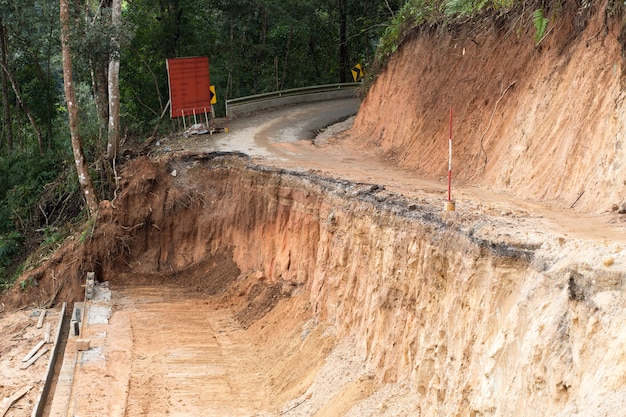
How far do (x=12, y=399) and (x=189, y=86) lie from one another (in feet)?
52.1

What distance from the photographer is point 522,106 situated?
667 inches

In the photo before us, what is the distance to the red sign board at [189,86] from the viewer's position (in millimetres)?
29031

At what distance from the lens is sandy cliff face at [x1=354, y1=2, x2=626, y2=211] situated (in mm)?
13508

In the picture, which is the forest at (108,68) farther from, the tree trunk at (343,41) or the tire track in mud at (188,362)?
the tire track in mud at (188,362)

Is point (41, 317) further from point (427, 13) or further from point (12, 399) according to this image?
point (427, 13)

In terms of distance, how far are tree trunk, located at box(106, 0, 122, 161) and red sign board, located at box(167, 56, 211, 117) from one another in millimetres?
3918

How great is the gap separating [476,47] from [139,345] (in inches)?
483

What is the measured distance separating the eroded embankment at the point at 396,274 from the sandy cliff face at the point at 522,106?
9.41ft

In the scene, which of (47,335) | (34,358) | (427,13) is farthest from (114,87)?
(427,13)

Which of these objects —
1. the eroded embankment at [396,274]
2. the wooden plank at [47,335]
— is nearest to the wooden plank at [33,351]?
the wooden plank at [47,335]

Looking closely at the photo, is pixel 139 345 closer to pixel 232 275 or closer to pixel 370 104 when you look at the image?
pixel 232 275

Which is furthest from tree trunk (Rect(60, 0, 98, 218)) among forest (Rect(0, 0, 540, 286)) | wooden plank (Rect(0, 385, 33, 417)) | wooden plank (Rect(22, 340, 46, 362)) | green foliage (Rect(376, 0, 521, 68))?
green foliage (Rect(376, 0, 521, 68))

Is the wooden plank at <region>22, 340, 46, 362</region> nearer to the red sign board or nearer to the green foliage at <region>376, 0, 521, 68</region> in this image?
the red sign board

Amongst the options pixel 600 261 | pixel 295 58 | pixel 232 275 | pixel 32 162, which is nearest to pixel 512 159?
pixel 600 261
